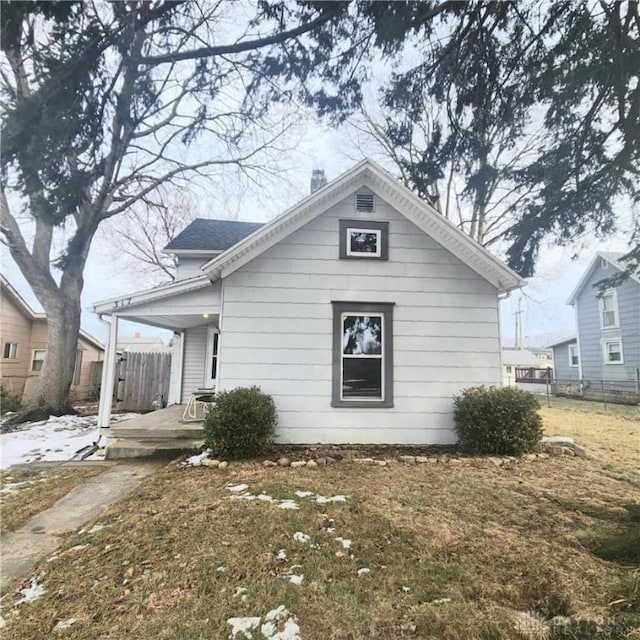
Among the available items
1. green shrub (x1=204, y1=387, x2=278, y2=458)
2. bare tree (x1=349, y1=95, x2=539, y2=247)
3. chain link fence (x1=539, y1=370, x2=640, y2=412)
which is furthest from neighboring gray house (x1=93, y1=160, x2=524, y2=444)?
chain link fence (x1=539, y1=370, x2=640, y2=412)

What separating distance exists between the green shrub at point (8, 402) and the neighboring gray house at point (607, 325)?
15.3 meters

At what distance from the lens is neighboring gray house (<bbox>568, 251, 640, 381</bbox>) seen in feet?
15.8

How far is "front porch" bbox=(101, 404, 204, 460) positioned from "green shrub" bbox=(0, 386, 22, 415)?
732 centimetres

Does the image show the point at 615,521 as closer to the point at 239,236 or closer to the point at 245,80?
the point at 245,80

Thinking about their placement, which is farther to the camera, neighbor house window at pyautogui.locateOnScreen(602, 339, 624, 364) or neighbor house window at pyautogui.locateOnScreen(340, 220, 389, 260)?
neighbor house window at pyautogui.locateOnScreen(602, 339, 624, 364)

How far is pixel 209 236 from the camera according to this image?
11938 millimetres

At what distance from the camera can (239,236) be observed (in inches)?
479

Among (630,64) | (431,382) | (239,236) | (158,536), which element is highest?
(239,236)

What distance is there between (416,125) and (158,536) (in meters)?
5.39

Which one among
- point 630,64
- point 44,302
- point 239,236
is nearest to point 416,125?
point 630,64

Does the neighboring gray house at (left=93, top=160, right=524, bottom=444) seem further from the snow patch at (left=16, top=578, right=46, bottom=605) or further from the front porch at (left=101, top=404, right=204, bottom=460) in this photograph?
the snow patch at (left=16, top=578, right=46, bottom=605)

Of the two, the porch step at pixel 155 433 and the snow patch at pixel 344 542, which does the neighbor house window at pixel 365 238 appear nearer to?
the porch step at pixel 155 433

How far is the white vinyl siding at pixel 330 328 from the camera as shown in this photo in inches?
284

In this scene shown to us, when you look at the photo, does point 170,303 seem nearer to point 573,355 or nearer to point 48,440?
point 48,440
